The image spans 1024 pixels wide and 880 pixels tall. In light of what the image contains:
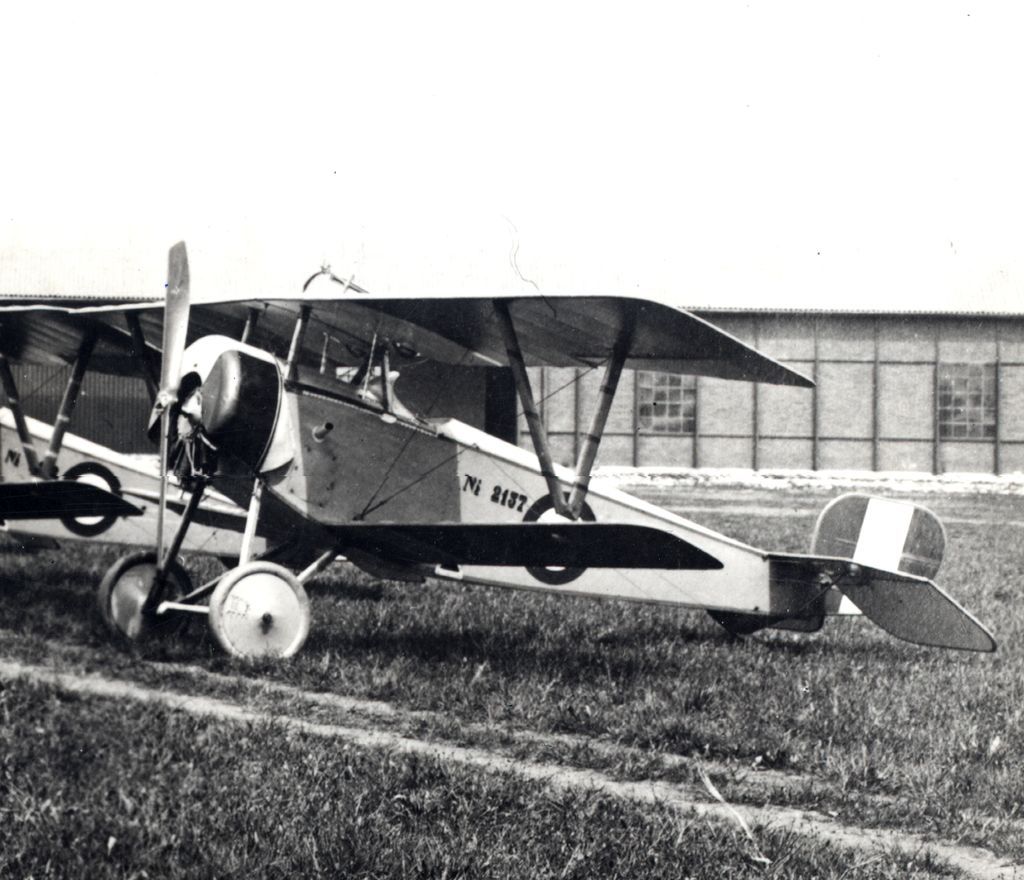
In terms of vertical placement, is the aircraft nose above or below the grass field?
above

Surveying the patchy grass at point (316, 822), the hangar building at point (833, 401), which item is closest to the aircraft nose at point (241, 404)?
the patchy grass at point (316, 822)

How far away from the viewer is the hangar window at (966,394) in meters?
27.3

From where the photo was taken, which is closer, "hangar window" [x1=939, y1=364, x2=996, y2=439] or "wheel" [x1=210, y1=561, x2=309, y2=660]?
"wheel" [x1=210, y1=561, x2=309, y2=660]

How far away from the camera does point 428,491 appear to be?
7.37m

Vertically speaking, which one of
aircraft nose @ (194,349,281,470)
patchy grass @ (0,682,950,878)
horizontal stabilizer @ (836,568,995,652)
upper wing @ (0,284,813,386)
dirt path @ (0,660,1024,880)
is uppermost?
upper wing @ (0,284,813,386)

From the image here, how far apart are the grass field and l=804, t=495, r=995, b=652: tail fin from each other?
0.81ft

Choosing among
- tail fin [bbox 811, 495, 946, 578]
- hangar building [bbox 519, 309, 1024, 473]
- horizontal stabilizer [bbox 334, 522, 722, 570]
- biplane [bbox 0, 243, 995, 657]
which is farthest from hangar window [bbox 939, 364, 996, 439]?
horizontal stabilizer [bbox 334, 522, 722, 570]

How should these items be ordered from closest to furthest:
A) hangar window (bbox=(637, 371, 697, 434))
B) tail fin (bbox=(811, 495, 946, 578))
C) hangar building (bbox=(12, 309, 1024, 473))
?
tail fin (bbox=(811, 495, 946, 578)) → hangar building (bbox=(12, 309, 1024, 473)) → hangar window (bbox=(637, 371, 697, 434))

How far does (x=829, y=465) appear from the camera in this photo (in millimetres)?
27359

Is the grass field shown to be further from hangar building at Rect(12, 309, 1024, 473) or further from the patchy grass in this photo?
hangar building at Rect(12, 309, 1024, 473)

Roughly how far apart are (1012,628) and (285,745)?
18.5 feet

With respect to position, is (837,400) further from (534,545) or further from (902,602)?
(534,545)

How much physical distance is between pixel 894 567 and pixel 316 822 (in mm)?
4903

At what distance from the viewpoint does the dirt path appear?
3.68 meters
